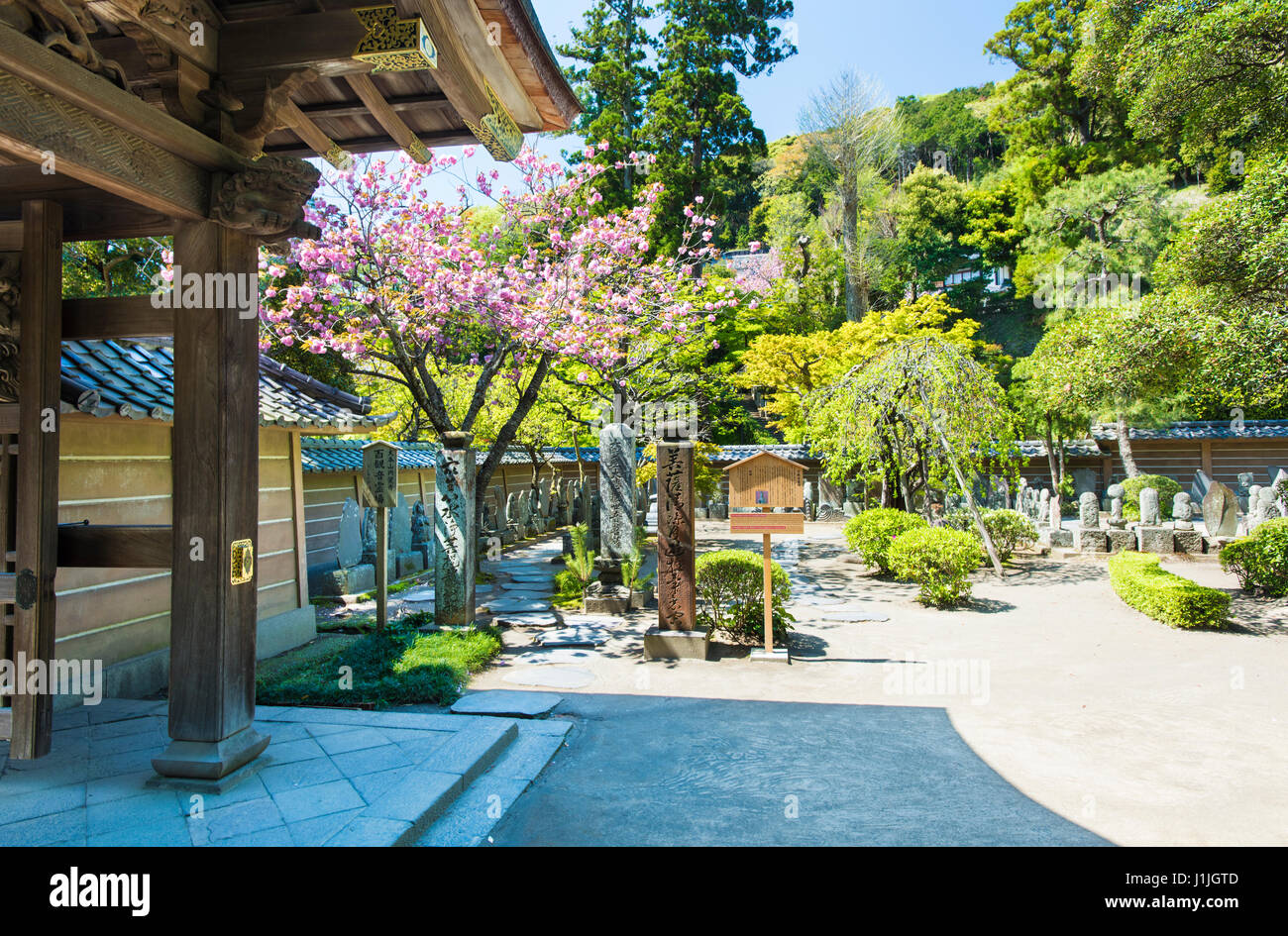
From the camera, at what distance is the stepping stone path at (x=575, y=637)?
8.61 meters

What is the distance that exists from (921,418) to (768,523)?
6.13m

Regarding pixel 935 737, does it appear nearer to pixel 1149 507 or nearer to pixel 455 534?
pixel 455 534

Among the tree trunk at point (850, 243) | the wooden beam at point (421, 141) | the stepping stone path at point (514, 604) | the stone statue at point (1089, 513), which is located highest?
the tree trunk at point (850, 243)

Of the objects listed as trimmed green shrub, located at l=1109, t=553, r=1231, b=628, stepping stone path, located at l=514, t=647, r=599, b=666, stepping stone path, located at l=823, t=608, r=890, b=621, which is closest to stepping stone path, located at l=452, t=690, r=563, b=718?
stepping stone path, located at l=514, t=647, r=599, b=666

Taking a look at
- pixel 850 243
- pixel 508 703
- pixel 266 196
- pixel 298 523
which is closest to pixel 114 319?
pixel 266 196

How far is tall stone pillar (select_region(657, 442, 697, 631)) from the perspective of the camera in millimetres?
7801

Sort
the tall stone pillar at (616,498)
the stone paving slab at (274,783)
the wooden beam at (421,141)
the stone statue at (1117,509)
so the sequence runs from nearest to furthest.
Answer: the stone paving slab at (274,783), the wooden beam at (421,141), the tall stone pillar at (616,498), the stone statue at (1117,509)

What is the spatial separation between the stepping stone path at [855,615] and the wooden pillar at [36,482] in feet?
27.1

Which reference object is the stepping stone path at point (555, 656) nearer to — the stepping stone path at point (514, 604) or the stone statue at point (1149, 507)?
the stepping stone path at point (514, 604)

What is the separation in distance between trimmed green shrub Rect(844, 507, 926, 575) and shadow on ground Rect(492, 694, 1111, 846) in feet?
22.7

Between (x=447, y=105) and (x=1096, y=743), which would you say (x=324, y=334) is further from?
(x=1096, y=743)

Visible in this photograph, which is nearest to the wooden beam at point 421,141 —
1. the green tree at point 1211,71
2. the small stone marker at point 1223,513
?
the green tree at point 1211,71

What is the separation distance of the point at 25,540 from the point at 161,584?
3.30 metres
